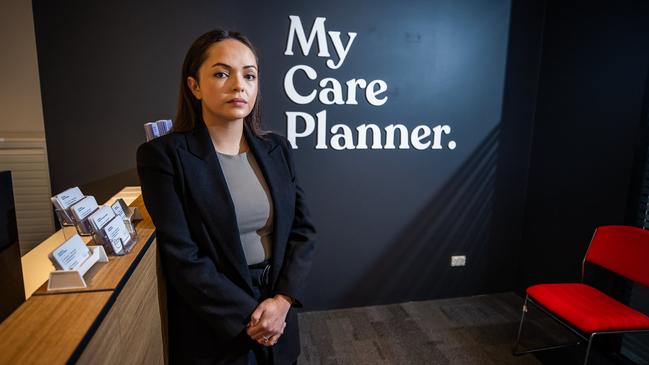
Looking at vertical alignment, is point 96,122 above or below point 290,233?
above

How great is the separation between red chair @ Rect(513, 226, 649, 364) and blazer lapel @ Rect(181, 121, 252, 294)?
1726 mm

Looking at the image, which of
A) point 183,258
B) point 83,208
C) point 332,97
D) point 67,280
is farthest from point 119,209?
point 332,97

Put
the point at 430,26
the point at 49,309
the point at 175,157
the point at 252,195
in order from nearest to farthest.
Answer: the point at 49,309 → the point at 175,157 → the point at 252,195 → the point at 430,26

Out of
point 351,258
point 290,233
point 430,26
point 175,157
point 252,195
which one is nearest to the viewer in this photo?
point 175,157

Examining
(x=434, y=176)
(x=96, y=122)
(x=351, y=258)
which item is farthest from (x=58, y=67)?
(x=434, y=176)

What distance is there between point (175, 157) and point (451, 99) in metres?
2.24

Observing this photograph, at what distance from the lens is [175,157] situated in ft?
3.41

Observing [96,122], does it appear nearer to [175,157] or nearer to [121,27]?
[121,27]

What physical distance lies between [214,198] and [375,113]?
5.79 feet

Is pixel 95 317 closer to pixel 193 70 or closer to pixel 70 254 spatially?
pixel 70 254

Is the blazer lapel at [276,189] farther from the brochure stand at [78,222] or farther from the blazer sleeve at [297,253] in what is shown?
the brochure stand at [78,222]

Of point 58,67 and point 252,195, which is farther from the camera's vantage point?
point 58,67

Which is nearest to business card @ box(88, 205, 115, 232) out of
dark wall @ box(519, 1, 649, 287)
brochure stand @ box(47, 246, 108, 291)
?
brochure stand @ box(47, 246, 108, 291)

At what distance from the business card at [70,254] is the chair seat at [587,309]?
2.10 meters
